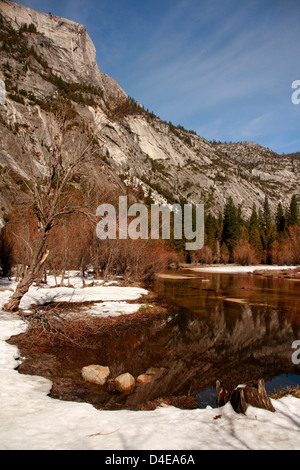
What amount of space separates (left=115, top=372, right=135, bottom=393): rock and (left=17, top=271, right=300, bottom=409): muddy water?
0.18 m

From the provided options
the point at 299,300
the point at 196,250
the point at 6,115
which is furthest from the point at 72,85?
the point at 299,300

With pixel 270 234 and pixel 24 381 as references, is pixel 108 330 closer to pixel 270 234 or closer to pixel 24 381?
pixel 24 381

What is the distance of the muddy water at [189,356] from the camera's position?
6.54 m

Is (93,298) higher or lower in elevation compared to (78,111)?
lower

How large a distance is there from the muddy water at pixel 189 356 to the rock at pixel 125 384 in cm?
18

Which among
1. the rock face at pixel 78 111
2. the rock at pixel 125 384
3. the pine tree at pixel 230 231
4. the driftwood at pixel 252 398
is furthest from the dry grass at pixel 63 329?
the pine tree at pixel 230 231

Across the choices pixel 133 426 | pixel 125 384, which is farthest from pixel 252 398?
pixel 125 384

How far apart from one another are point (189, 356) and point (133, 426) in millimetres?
5701

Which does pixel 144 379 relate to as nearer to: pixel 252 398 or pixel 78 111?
pixel 252 398

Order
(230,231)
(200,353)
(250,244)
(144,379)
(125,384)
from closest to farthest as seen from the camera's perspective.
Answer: (125,384)
(144,379)
(200,353)
(250,244)
(230,231)

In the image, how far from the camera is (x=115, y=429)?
12.9ft

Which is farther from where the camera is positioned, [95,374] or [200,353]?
[200,353]

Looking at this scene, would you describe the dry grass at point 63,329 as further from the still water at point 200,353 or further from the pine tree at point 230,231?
the pine tree at point 230,231

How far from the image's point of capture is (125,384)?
6.60m
